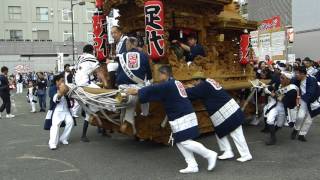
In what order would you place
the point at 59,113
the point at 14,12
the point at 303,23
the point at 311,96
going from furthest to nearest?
the point at 14,12 → the point at 303,23 → the point at 59,113 → the point at 311,96

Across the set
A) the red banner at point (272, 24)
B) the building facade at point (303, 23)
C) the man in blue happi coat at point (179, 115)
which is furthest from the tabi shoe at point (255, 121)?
the building facade at point (303, 23)

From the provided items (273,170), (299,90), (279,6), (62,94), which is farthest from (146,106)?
(279,6)

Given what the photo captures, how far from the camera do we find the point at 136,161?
6.68 metres

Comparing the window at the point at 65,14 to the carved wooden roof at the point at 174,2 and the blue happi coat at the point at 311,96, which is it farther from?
the blue happi coat at the point at 311,96

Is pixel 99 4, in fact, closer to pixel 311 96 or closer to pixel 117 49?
pixel 117 49

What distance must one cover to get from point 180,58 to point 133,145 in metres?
2.08

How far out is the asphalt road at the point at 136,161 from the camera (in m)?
5.77

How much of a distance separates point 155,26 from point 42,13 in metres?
42.2

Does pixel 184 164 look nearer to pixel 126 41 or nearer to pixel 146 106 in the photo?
pixel 146 106

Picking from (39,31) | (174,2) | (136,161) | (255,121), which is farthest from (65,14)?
(136,161)

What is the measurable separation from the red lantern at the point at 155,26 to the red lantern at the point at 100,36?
7.97 feet

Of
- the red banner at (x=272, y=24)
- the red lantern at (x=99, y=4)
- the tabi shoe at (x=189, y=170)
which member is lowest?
the tabi shoe at (x=189, y=170)

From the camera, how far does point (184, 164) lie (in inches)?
248

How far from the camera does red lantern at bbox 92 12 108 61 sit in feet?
30.5
